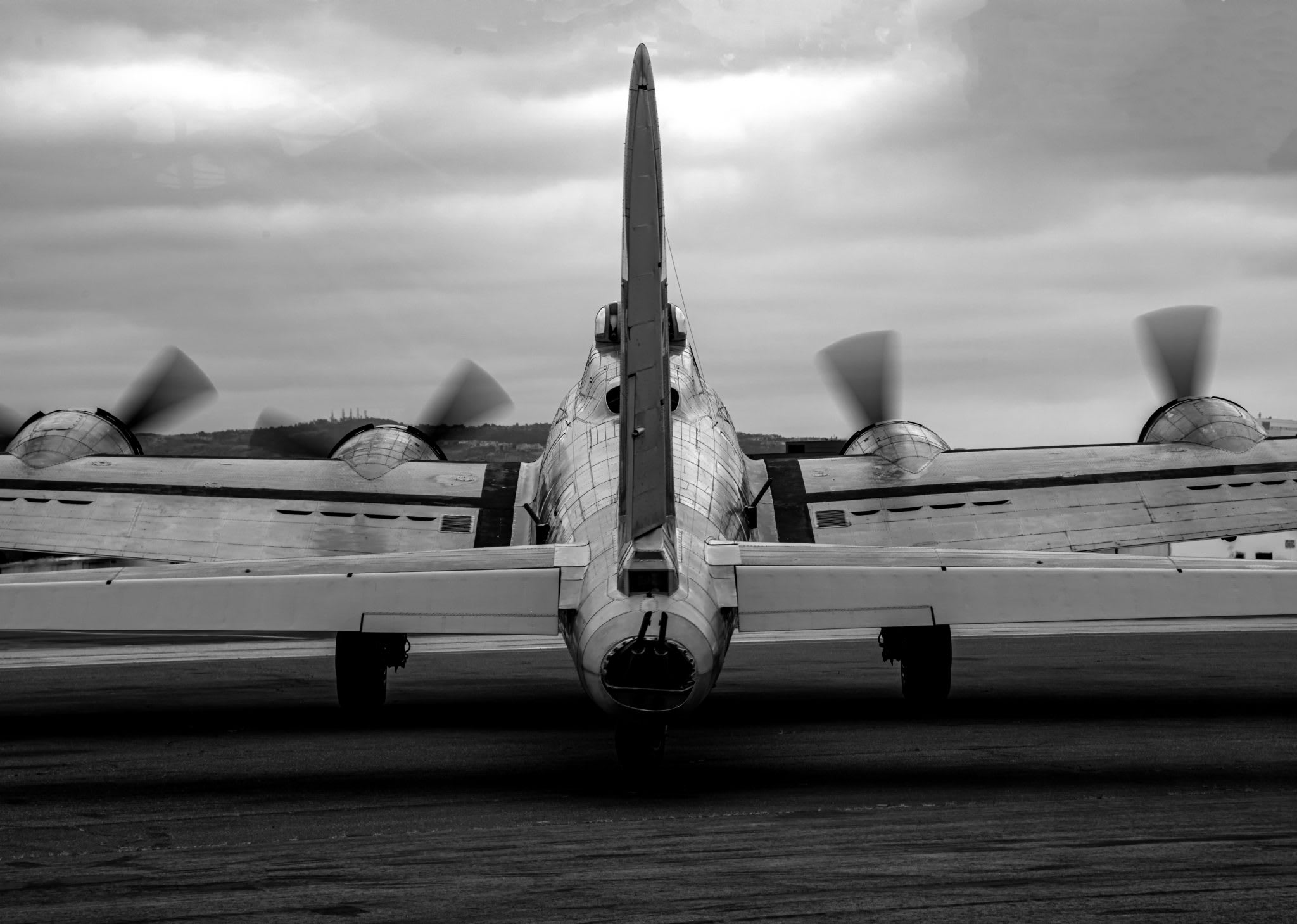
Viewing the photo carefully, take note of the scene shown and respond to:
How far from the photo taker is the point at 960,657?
77.0 ft

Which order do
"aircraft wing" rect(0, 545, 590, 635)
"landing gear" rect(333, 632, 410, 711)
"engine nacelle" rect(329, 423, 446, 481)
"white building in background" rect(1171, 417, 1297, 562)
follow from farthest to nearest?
"white building in background" rect(1171, 417, 1297, 562) < "engine nacelle" rect(329, 423, 446, 481) < "landing gear" rect(333, 632, 410, 711) < "aircraft wing" rect(0, 545, 590, 635)

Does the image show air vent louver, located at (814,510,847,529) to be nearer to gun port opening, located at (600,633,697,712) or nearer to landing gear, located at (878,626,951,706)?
landing gear, located at (878,626,951,706)

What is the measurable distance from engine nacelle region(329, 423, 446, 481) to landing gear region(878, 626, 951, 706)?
28.9 feet

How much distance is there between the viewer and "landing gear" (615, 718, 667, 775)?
9.90 metres

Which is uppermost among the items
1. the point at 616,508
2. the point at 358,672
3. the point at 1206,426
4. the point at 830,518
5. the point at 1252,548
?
the point at 1252,548

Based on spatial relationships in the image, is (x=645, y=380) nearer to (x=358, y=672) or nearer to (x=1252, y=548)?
(x=358, y=672)

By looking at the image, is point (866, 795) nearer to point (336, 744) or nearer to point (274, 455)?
point (336, 744)

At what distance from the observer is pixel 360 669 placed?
51.4ft

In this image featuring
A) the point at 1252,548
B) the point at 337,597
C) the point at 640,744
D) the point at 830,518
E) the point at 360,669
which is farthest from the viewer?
the point at 1252,548

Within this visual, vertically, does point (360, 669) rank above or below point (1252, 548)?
below

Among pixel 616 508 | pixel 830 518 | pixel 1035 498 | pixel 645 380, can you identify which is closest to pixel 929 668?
pixel 830 518

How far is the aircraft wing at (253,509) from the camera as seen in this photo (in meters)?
20.4

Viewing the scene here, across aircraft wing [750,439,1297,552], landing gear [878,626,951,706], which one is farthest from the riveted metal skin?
aircraft wing [750,439,1297,552]

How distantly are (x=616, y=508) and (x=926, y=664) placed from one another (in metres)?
5.68
